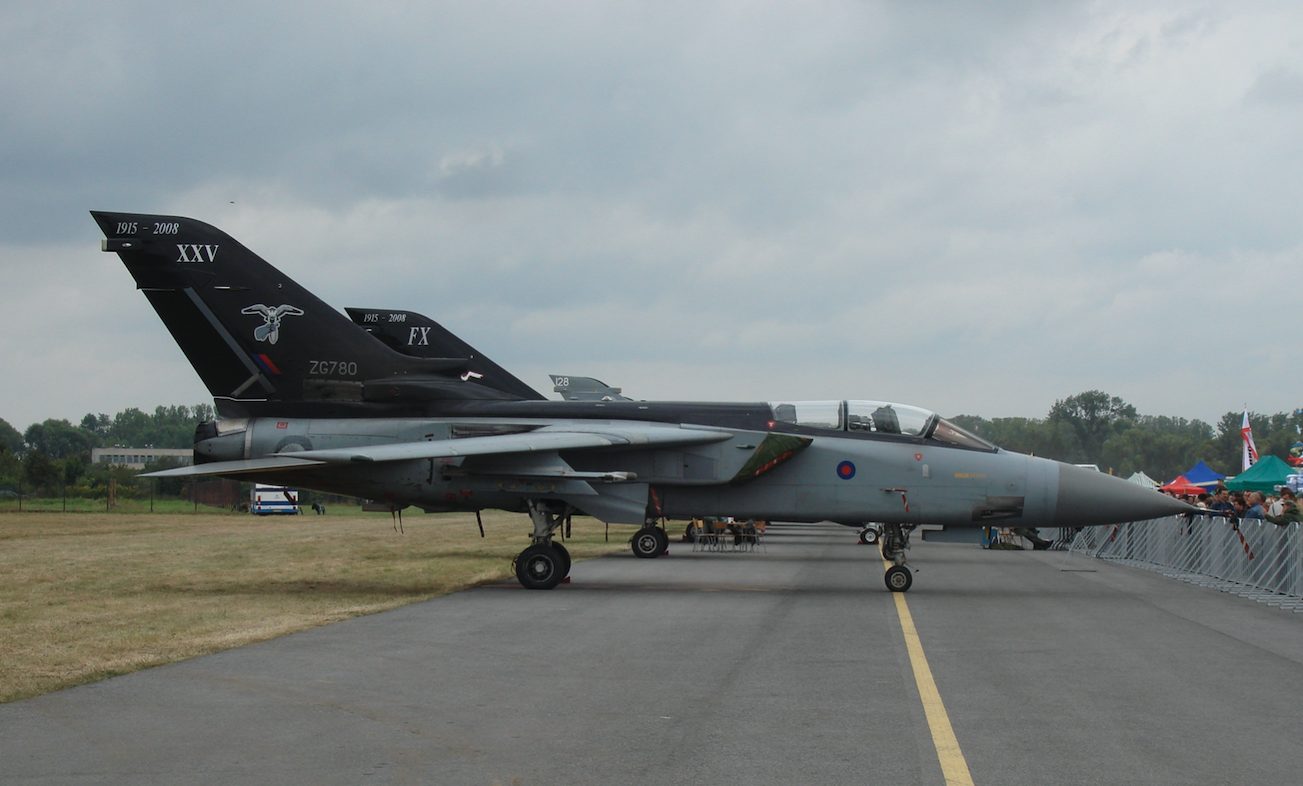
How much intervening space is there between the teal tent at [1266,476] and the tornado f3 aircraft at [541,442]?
587 inches

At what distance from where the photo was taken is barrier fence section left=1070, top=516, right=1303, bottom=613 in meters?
14.9

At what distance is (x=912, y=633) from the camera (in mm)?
10422

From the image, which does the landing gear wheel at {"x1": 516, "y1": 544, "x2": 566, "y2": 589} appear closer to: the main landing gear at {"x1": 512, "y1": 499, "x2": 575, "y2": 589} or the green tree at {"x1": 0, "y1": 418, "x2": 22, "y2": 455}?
the main landing gear at {"x1": 512, "y1": 499, "x2": 575, "y2": 589}

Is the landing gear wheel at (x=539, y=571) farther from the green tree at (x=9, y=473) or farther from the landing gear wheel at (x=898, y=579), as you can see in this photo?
the green tree at (x=9, y=473)

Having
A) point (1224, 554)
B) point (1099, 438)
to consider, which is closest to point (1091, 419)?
point (1099, 438)

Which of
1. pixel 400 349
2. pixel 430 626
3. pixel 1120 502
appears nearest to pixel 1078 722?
pixel 430 626

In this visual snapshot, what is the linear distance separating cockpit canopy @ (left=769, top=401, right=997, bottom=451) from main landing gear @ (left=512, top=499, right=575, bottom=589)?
140 inches

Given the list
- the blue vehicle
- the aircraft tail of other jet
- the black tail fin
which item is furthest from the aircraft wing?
the blue vehicle

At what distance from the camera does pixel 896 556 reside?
14922mm

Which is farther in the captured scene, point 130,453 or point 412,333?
point 130,453

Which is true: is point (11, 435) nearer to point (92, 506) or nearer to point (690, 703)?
point (92, 506)

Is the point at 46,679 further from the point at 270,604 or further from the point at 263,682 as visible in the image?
the point at 270,604

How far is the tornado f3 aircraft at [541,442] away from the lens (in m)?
14.6

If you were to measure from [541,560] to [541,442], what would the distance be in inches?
67.0
